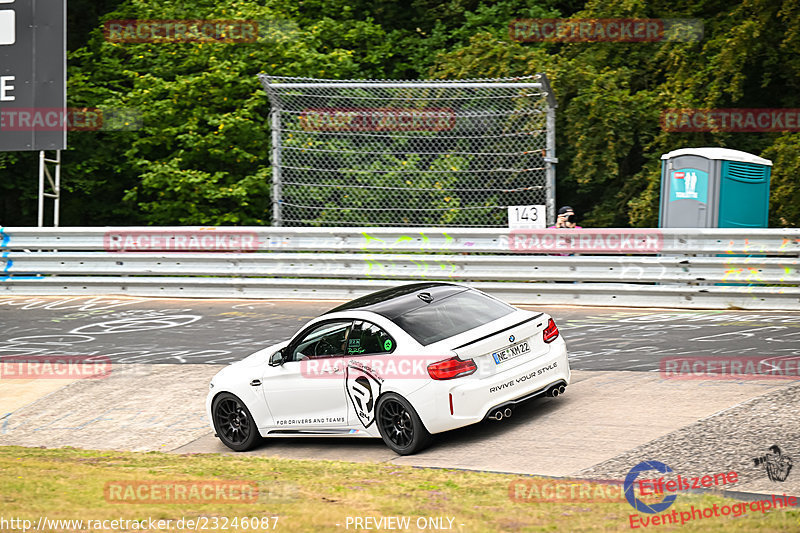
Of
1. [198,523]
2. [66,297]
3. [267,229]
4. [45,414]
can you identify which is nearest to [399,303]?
[198,523]

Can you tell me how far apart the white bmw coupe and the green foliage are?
7.33m

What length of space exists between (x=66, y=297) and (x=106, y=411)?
7366mm

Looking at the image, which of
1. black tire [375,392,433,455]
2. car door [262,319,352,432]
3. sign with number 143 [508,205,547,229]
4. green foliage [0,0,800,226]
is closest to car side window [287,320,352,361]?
car door [262,319,352,432]

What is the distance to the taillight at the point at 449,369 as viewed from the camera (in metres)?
8.84

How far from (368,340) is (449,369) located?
910 millimetres

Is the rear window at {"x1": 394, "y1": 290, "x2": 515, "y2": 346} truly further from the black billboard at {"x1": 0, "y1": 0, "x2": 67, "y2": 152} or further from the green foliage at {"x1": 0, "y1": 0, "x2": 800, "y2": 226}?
the black billboard at {"x1": 0, "y1": 0, "x2": 67, "y2": 152}

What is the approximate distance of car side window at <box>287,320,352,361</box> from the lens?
9617 mm

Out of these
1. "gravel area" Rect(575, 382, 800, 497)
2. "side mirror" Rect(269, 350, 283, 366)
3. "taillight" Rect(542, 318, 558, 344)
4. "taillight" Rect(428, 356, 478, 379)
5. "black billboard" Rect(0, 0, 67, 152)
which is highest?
"black billboard" Rect(0, 0, 67, 152)

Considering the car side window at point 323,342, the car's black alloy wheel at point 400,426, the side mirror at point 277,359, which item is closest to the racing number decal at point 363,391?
the car's black alloy wheel at point 400,426

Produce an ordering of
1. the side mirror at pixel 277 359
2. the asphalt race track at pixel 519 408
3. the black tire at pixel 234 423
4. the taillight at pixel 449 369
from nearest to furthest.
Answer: the asphalt race track at pixel 519 408 < the taillight at pixel 449 369 < the side mirror at pixel 277 359 < the black tire at pixel 234 423

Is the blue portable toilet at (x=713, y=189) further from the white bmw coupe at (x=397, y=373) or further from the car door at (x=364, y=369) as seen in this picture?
the car door at (x=364, y=369)

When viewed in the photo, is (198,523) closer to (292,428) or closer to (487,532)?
(487,532)

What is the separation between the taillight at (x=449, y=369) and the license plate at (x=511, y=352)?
346 mm

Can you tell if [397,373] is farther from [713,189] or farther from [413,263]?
[713,189]
